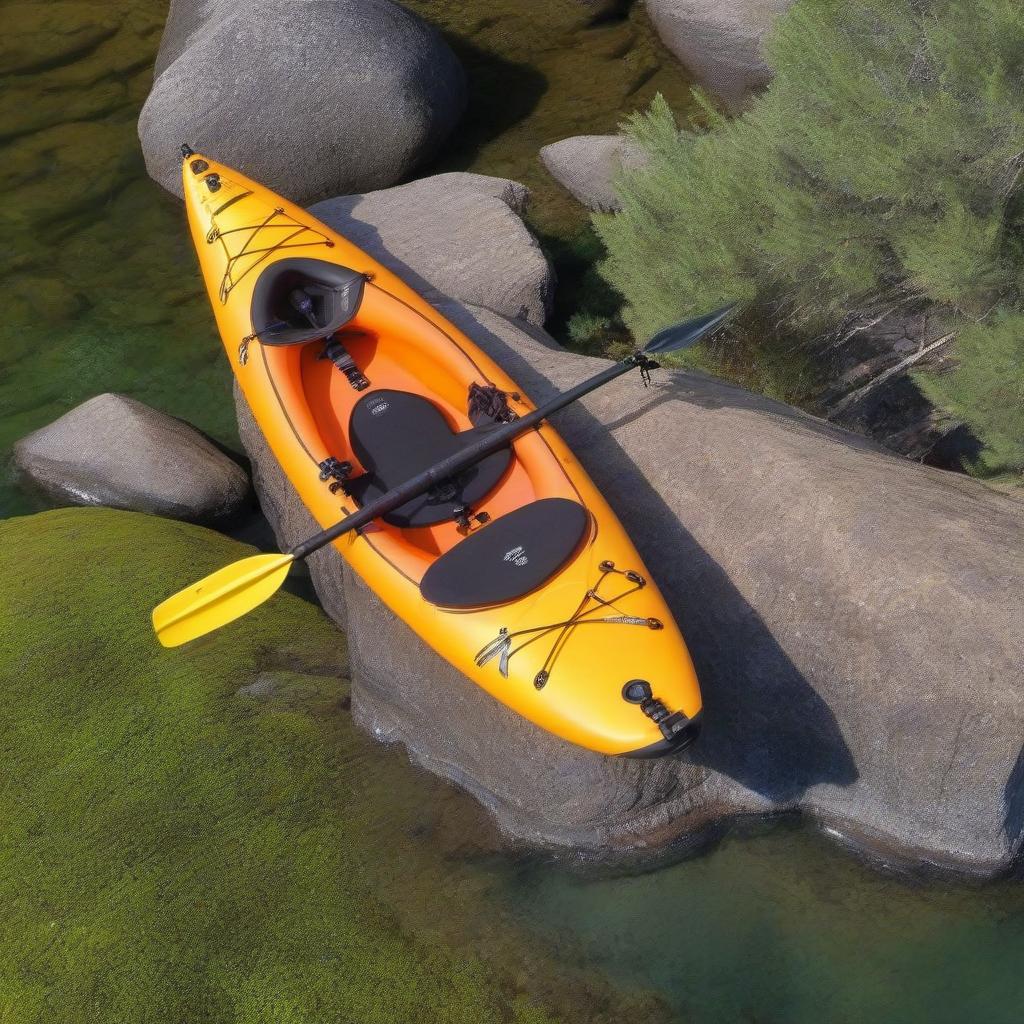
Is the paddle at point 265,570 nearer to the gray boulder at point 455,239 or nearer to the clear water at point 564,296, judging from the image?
the clear water at point 564,296

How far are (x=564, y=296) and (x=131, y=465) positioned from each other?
2.54 meters

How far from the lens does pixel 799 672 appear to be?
3811 millimetres

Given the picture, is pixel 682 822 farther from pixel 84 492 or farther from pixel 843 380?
pixel 84 492

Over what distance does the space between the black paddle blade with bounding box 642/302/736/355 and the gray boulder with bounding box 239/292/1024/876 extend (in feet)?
1.24

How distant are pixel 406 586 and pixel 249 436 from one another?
5.73 ft

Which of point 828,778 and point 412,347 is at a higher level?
point 412,347

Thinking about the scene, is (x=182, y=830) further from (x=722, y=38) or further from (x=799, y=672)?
(x=722, y=38)

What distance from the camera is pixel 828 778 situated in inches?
148

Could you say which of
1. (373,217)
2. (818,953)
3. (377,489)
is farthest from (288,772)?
(373,217)

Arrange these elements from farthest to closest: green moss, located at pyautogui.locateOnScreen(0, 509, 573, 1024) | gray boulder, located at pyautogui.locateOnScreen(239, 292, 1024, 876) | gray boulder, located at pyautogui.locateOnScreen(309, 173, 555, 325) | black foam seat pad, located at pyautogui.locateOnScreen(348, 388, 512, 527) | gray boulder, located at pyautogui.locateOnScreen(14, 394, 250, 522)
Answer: gray boulder, located at pyautogui.locateOnScreen(309, 173, 555, 325) → gray boulder, located at pyautogui.locateOnScreen(14, 394, 250, 522) → black foam seat pad, located at pyautogui.locateOnScreen(348, 388, 512, 527) → gray boulder, located at pyautogui.locateOnScreen(239, 292, 1024, 876) → green moss, located at pyautogui.locateOnScreen(0, 509, 573, 1024)

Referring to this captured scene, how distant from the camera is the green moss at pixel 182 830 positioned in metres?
3.32

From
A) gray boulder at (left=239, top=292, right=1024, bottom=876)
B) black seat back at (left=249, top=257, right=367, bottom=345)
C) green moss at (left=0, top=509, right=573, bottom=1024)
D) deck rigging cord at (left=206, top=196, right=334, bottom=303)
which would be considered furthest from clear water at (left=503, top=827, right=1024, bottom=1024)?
deck rigging cord at (left=206, top=196, right=334, bottom=303)

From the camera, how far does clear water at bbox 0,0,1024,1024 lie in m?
3.44

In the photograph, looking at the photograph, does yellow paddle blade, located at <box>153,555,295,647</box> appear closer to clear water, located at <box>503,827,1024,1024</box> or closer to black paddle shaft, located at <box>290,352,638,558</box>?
black paddle shaft, located at <box>290,352,638,558</box>
